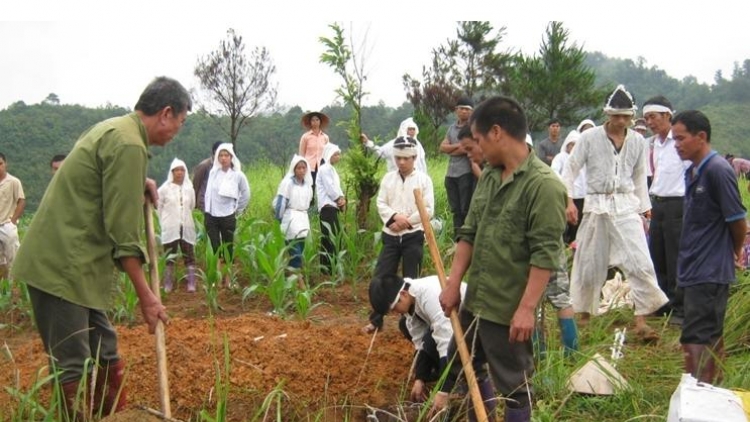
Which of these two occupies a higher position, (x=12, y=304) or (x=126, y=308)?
(x=126, y=308)

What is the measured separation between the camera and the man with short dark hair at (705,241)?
358cm

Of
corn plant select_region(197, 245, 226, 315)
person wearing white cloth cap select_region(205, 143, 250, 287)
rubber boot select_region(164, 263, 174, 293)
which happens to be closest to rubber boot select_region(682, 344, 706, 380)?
corn plant select_region(197, 245, 226, 315)

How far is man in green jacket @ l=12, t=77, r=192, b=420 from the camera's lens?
2797 millimetres

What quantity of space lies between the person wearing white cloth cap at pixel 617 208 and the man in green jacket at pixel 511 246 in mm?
2067

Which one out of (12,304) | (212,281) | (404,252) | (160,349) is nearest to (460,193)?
(404,252)

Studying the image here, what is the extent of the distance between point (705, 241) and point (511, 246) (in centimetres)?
135

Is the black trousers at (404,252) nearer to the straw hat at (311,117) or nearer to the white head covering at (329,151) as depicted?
the white head covering at (329,151)

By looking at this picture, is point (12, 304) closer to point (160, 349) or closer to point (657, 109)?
point (160, 349)

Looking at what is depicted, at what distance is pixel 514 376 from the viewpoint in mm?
2959

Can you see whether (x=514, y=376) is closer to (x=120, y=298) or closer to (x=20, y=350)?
(x=20, y=350)

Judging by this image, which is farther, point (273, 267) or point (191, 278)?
point (191, 278)

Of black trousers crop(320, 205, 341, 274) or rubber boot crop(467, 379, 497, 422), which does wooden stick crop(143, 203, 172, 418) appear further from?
black trousers crop(320, 205, 341, 274)

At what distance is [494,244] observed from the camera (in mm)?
2945

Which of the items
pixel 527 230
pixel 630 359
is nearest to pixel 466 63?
pixel 630 359
